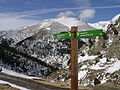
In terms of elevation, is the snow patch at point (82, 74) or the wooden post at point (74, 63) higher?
the wooden post at point (74, 63)

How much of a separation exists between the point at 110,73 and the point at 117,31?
68.5 ft

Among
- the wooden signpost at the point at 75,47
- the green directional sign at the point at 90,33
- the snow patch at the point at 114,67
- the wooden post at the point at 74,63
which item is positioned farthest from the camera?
the snow patch at the point at 114,67

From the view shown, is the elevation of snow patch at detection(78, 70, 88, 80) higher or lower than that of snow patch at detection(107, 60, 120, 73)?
lower

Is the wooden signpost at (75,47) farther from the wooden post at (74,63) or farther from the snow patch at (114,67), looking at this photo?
the snow patch at (114,67)

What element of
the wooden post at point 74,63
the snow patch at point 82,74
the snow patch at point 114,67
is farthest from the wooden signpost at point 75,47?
the snow patch at point 82,74

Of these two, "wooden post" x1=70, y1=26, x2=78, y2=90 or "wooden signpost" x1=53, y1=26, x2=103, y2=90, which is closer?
"wooden signpost" x1=53, y1=26, x2=103, y2=90

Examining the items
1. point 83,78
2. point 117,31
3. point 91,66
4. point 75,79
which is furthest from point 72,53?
point 117,31

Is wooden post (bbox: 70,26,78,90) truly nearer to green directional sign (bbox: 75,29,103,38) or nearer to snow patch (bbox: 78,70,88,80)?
green directional sign (bbox: 75,29,103,38)

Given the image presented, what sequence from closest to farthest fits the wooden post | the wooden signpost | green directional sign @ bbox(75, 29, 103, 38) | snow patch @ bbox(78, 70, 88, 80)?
green directional sign @ bbox(75, 29, 103, 38)
the wooden signpost
the wooden post
snow patch @ bbox(78, 70, 88, 80)

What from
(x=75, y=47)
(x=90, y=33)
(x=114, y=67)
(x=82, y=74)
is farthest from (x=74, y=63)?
(x=82, y=74)

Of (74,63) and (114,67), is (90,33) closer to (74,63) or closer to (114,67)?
(74,63)

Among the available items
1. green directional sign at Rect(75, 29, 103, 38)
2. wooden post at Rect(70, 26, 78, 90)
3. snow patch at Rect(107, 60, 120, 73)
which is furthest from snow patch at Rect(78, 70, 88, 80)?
green directional sign at Rect(75, 29, 103, 38)

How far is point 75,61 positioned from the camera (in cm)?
1084

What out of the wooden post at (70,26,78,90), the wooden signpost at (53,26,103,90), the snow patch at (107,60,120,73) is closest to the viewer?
the wooden signpost at (53,26,103,90)
